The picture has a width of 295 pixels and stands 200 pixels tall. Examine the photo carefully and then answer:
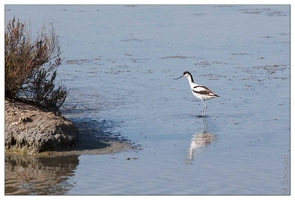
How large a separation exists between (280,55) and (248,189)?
13634 mm

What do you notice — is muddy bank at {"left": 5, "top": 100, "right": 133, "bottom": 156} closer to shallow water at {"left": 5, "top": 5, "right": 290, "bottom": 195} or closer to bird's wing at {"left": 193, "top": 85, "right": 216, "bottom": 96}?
shallow water at {"left": 5, "top": 5, "right": 290, "bottom": 195}

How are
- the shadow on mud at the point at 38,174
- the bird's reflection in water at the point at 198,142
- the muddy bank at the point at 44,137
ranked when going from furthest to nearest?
the bird's reflection in water at the point at 198,142 → the muddy bank at the point at 44,137 → the shadow on mud at the point at 38,174

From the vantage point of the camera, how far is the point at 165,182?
36.1 feet

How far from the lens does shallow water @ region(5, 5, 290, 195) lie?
11.2 m

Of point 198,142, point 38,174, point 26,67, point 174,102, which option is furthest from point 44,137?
point 174,102

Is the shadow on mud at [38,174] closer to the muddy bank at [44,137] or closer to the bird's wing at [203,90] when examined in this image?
the muddy bank at [44,137]

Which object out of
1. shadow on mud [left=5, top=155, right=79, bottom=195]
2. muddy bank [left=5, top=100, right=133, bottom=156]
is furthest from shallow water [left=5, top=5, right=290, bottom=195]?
muddy bank [left=5, top=100, right=133, bottom=156]

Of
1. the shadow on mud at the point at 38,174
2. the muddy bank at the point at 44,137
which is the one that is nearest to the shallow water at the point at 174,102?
the shadow on mud at the point at 38,174

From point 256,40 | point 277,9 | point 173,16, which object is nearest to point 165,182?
point 256,40

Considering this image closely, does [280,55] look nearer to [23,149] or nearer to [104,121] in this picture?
[104,121]

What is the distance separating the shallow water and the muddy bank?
11.3 inches

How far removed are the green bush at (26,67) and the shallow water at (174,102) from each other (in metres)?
1.01

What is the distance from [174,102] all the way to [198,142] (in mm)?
3887

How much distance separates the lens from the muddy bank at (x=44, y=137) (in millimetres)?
12492
